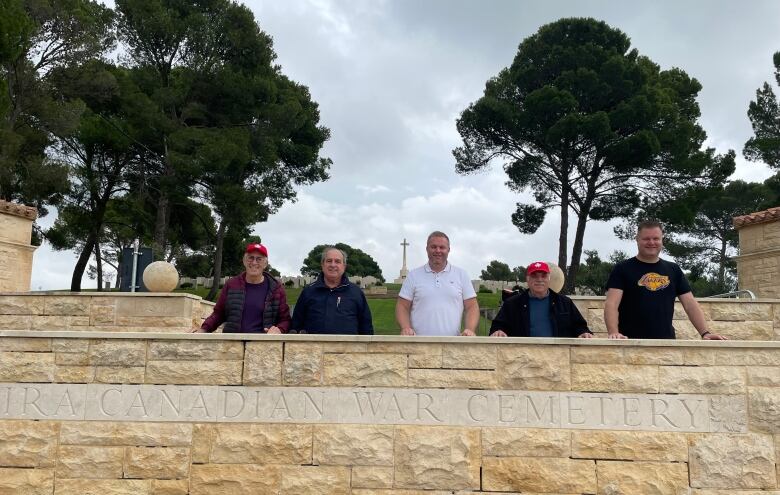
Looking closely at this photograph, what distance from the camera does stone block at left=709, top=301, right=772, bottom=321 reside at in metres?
8.39

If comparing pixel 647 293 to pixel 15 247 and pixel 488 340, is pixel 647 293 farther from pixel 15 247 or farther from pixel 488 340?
pixel 15 247

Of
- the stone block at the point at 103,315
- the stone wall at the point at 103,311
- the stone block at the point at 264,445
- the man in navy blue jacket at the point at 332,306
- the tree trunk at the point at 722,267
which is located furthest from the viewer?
the tree trunk at the point at 722,267

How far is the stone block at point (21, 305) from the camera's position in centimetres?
911

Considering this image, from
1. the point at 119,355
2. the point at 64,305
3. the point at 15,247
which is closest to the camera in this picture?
the point at 119,355

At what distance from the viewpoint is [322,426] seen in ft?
13.2

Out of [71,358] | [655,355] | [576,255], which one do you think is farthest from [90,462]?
[576,255]

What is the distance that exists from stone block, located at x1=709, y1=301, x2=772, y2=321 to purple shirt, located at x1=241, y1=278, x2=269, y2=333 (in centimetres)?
642

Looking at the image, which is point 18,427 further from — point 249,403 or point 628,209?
point 628,209

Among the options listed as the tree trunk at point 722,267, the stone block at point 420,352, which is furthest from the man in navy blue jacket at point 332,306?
the tree trunk at point 722,267

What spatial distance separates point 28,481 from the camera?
4062mm

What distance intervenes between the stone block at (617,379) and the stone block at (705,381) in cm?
8

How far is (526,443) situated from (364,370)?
1.10m

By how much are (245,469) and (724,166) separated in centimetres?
2342

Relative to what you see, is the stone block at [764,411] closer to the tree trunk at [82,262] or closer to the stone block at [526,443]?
the stone block at [526,443]
